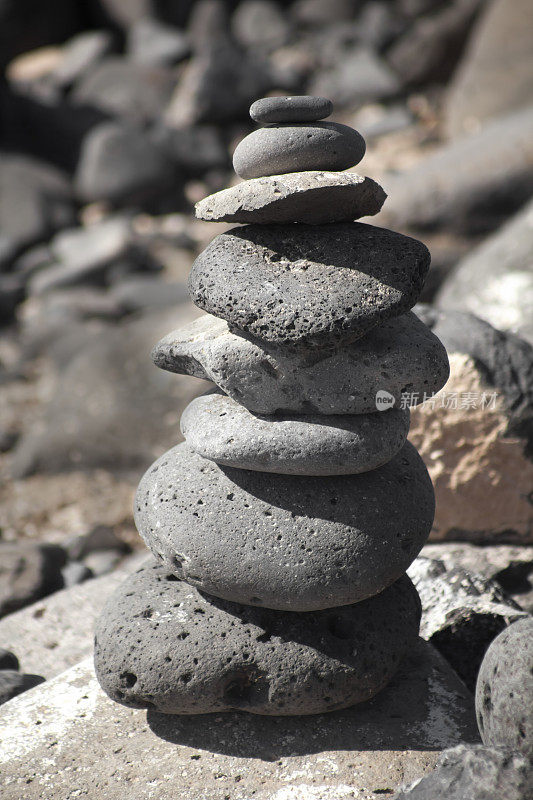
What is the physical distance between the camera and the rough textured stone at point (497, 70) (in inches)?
457

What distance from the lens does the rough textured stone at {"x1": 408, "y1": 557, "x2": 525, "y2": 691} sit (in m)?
3.45

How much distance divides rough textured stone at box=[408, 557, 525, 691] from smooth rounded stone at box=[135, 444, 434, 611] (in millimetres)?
620

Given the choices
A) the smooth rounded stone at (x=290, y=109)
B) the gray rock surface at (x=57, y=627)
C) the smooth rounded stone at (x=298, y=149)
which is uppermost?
the smooth rounded stone at (x=290, y=109)

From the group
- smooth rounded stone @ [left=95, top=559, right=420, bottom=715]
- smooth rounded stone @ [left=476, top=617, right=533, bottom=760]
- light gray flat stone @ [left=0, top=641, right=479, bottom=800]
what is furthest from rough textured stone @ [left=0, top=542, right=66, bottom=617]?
smooth rounded stone @ [left=476, top=617, right=533, bottom=760]

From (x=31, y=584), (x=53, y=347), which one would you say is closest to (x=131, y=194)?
(x=53, y=347)

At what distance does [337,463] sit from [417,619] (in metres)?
0.82

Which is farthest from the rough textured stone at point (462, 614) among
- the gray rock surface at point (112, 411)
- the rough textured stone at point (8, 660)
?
the gray rock surface at point (112, 411)

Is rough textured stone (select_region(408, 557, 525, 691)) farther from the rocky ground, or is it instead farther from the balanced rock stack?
the balanced rock stack

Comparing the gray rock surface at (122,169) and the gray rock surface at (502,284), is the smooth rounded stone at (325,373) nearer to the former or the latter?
the gray rock surface at (502,284)

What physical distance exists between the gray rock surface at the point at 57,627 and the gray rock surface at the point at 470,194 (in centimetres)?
498

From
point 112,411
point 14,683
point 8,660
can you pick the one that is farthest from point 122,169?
point 14,683

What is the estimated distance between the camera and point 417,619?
3246 mm

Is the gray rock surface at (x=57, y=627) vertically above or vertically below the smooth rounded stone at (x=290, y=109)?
below

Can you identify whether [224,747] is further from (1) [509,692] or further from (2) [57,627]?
(2) [57,627]
